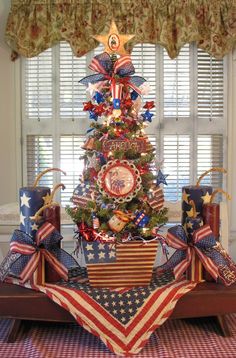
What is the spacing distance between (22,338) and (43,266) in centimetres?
27

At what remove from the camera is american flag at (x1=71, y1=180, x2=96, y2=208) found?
1.81 m

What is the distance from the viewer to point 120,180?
5.75ft

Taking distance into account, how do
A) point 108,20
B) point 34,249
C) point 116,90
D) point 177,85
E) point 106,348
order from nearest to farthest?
point 106,348 < point 34,249 < point 116,90 < point 108,20 < point 177,85

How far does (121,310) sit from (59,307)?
22cm

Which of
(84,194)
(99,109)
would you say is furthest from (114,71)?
(84,194)

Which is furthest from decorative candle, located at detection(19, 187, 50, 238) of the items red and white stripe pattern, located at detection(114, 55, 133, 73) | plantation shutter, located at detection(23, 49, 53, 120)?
plantation shutter, located at detection(23, 49, 53, 120)

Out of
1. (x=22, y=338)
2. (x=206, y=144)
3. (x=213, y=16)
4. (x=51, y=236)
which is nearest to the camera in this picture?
(x=22, y=338)

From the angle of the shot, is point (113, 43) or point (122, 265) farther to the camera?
point (113, 43)

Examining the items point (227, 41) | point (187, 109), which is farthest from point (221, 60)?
point (187, 109)

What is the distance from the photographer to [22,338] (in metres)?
1.62

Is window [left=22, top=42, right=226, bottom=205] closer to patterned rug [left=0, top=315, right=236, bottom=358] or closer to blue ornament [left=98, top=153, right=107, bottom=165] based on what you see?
blue ornament [left=98, top=153, right=107, bottom=165]

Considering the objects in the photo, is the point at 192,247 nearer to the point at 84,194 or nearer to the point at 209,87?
the point at 84,194

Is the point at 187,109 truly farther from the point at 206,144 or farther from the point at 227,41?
the point at 227,41

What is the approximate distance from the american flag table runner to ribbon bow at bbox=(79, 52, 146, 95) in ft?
2.64
